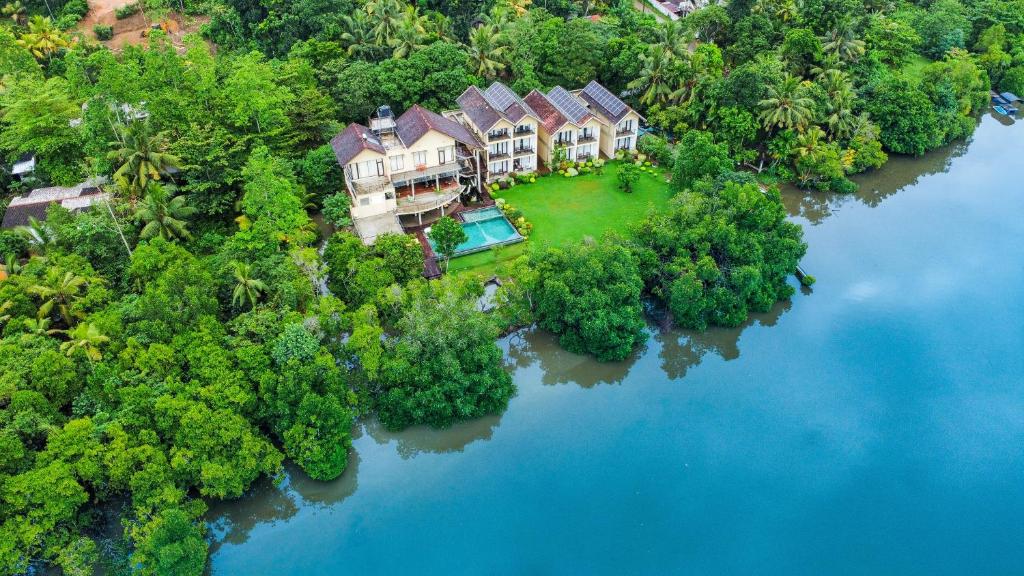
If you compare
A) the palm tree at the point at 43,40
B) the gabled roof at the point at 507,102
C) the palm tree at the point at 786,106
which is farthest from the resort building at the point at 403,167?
the palm tree at the point at 43,40

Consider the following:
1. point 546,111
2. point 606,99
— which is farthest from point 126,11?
point 606,99

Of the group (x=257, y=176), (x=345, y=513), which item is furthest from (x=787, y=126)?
(x=345, y=513)

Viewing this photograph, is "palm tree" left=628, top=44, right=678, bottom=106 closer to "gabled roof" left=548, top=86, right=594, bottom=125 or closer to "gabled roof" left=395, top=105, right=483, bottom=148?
"gabled roof" left=548, top=86, right=594, bottom=125

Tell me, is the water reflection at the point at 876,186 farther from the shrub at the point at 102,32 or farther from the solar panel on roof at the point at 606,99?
the shrub at the point at 102,32

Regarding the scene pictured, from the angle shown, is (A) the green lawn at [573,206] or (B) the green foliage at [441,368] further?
(A) the green lawn at [573,206]

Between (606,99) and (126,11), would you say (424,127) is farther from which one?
(126,11)
